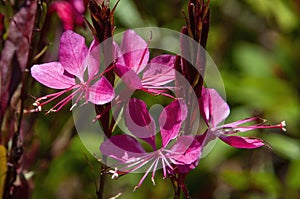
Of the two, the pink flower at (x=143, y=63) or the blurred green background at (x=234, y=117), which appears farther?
the blurred green background at (x=234, y=117)

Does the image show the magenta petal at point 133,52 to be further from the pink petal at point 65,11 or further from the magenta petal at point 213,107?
the pink petal at point 65,11

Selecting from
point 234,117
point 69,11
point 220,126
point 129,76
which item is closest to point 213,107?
point 220,126

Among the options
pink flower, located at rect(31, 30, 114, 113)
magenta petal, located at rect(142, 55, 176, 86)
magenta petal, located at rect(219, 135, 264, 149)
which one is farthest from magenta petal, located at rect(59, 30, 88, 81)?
magenta petal, located at rect(219, 135, 264, 149)

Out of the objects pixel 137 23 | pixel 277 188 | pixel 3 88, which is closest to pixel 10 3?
pixel 3 88

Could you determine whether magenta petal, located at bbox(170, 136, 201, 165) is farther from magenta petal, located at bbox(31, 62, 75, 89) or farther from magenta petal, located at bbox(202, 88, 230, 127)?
magenta petal, located at bbox(31, 62, 75, 89)

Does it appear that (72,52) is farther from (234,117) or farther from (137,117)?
(234,117)

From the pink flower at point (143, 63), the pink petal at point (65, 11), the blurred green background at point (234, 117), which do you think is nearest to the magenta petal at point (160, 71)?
the pink flower at point (143, 63)

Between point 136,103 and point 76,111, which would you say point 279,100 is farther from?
point 136,103
